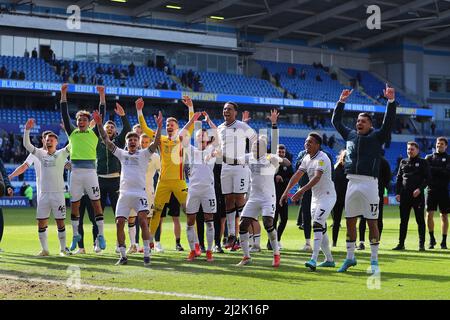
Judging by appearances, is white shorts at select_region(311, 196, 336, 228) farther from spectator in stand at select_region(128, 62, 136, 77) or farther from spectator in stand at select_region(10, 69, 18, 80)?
spectator in stand at select_region(128, 62, 136, 77)

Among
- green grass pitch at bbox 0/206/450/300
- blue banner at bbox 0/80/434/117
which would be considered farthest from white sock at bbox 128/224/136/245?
blue banner at bbox 0/80/434/117

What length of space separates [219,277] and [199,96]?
4244cm

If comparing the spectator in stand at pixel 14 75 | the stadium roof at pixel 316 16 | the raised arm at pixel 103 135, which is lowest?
the raised arm at pixel 103 135

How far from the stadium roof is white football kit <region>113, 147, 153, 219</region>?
39.9m

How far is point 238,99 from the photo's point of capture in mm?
56156

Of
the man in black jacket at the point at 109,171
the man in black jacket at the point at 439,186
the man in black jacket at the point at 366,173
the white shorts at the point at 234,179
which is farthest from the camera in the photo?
the man in black jacket at the point at 439,186

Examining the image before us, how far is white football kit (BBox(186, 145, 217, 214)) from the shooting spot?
1448 cm

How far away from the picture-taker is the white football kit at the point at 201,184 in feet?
47.5

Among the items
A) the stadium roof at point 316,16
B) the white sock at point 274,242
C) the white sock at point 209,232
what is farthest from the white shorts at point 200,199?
the stadium roof at point 316,16

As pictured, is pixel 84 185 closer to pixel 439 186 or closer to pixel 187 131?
pixel 187 131

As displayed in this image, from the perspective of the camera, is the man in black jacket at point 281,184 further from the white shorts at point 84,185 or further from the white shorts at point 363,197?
the white shorts at point 363,197

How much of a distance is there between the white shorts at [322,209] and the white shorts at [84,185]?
4.34 metres

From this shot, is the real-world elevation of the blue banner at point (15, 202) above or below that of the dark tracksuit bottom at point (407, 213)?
below
